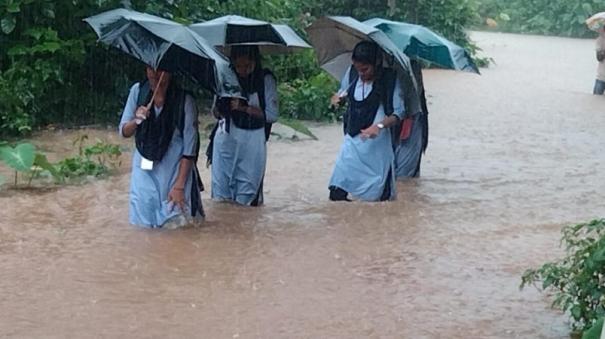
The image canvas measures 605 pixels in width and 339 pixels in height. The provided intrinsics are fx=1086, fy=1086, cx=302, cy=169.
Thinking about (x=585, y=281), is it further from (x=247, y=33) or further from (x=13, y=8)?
(x=13, y=8)

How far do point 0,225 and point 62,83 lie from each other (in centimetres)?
540

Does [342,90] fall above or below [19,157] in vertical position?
above

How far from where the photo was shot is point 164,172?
779cm

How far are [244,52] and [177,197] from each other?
1.42m

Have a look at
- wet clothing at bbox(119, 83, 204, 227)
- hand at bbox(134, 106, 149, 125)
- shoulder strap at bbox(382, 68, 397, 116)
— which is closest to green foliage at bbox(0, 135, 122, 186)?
wet clothing at bbox(119, 83, 204, 227)

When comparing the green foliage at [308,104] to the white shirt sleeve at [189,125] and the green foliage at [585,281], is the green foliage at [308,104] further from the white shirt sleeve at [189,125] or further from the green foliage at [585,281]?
the green foliage at [585,281]

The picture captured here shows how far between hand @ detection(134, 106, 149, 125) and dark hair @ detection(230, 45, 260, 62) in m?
1.25

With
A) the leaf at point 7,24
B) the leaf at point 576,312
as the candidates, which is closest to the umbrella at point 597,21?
the leaf at point 7,24

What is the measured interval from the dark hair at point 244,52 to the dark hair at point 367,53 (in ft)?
2.73

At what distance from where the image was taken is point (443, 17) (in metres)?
25.0

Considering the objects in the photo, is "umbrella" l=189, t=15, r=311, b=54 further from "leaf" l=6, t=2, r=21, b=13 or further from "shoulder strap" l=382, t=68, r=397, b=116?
"leaf" l=6, t=2, r=21, b=13

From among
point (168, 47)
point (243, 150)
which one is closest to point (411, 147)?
point (243, 150)

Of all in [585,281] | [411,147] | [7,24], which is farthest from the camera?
[7,24]


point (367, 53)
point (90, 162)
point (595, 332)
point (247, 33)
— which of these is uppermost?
point (247, 33)
